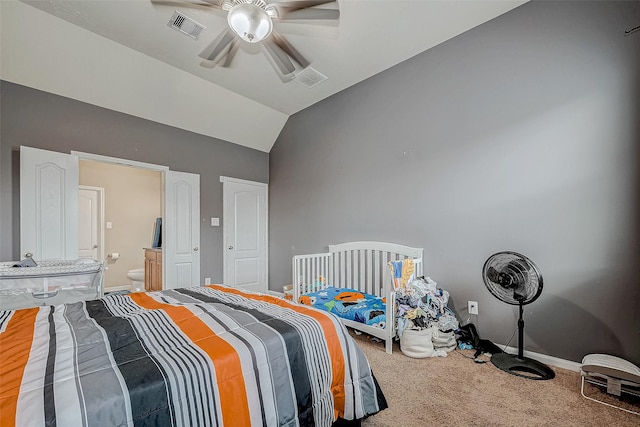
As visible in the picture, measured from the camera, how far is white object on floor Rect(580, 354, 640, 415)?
5.82ft

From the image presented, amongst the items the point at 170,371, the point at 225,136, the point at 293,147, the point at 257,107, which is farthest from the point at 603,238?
the point at 225,136

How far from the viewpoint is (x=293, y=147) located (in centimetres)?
461

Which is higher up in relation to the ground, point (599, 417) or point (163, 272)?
point (163, 272)

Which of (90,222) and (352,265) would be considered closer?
(352,265)

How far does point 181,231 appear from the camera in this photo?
13.1 feet

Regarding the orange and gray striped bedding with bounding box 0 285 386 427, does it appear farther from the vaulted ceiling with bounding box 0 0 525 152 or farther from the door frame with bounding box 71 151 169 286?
the door frame with bounding box 71 151 169 286

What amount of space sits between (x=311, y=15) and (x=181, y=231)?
10.4 ft

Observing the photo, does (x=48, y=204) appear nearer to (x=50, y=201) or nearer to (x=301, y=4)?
(x=50, y=201)

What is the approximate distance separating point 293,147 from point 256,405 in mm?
3957

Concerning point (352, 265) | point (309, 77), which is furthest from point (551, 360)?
point (309, 77)

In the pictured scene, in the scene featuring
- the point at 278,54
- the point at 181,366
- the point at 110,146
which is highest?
the point at 278,54

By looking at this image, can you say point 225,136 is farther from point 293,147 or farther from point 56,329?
point 56,329

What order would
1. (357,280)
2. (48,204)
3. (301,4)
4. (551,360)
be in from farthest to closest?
(357,280)
(48,204)
(551,360)
(301,4)

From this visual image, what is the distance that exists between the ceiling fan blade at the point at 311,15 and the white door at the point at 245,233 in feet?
9.57
